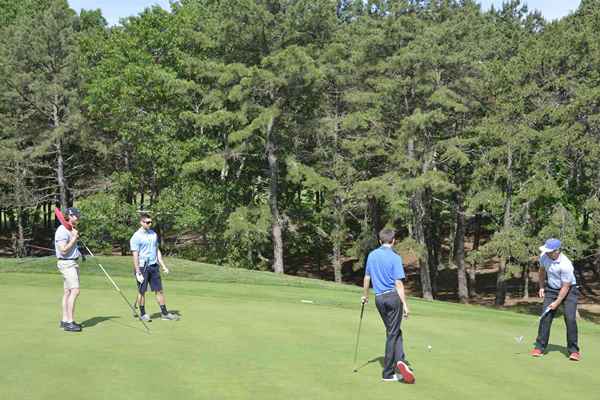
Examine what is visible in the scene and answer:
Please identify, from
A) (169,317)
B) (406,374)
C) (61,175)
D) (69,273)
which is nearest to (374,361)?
(406,374)

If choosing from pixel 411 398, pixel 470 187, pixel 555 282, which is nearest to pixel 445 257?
pixel 470 187

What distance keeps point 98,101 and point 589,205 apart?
27349mm

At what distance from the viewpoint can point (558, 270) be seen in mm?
10836

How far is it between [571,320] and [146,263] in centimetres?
743

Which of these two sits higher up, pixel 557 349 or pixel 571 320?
pixel 571 320

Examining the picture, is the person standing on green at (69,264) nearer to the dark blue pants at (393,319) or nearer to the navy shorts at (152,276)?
the navy shorts at (152,276)

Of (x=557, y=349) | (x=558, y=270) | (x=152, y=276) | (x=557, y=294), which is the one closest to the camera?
(x=558, y=270)

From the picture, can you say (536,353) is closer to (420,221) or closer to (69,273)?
Result: (69,273)

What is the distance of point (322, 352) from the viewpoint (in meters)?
10.1

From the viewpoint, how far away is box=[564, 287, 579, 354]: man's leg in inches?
420

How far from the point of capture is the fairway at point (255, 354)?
783 centimetres

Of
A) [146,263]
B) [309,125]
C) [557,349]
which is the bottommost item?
[557,349]

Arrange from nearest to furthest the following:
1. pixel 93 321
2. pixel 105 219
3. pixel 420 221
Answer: pixel 93 321 → pixel 420 221 → pixel 105 219

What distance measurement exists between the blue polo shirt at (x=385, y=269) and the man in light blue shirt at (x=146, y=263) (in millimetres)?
4632
